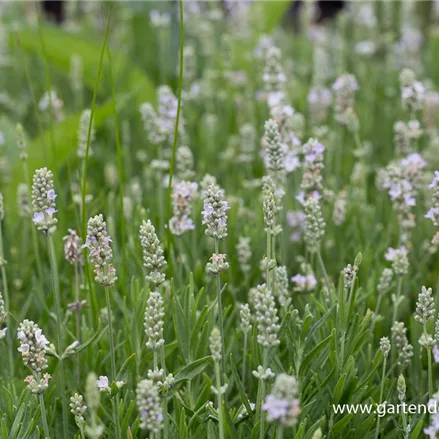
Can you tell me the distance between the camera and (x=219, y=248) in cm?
236

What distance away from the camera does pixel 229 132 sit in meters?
3.61

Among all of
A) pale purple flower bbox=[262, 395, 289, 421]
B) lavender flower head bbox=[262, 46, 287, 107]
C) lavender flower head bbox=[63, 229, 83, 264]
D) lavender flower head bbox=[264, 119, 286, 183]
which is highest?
lavender flower head bbox=[262, 46, 287, 107]

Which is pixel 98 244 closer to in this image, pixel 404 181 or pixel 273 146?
pixel 273 146

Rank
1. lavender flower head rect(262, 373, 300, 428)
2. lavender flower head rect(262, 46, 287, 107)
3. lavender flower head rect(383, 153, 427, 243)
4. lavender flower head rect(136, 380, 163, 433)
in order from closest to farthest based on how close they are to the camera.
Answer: lavender flower head rect(262, 373, 300, 428) → lavender flower head rect(136, 380, 163, 433) → lavender flower head rect(383, 153, 427, 243) → lavender flower head rect(262, 46, 287, 107)

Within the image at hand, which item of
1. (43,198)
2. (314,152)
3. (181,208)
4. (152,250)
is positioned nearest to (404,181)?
(314,152)

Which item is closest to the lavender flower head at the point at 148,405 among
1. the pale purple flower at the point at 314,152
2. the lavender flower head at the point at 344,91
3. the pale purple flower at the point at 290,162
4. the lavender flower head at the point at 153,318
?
the lavender flower head at the point at 153,318

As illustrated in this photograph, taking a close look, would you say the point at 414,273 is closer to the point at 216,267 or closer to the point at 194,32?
the point at 216,267

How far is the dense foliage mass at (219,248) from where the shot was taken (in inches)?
60.0

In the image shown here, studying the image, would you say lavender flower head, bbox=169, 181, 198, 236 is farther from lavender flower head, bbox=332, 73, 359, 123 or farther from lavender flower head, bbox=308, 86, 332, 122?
lavender flower head, bbox=308, 86, 332, 122

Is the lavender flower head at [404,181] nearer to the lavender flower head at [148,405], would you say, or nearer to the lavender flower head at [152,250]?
the lavender flower head at [152,250]

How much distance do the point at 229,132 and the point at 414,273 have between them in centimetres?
142

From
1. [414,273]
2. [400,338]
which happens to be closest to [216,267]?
[400,338]

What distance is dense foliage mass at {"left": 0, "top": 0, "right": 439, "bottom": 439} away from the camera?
5.00ft

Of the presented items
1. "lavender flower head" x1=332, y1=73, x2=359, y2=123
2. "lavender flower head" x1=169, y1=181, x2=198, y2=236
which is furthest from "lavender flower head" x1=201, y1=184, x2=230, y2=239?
"lavender flower head" x1=332, y1=73, x2=359, y2=123
